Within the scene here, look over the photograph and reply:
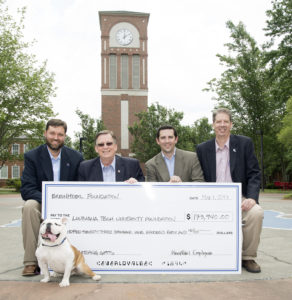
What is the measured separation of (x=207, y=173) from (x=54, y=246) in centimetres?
247

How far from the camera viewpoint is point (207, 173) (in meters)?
5.07

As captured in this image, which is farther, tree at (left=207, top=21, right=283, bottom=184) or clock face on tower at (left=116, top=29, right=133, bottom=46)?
clock face on tower at (left=116, top=29, right=133, bottom=46)

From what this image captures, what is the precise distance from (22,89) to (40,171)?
21.8 metres

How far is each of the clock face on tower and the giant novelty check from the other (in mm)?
47545

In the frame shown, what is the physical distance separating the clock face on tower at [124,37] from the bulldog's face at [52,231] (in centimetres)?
4811

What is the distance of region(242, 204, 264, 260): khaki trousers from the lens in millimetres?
4426

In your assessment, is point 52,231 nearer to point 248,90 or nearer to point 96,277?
point 96,277

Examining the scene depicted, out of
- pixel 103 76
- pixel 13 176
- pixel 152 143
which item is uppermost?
pixel 103 76

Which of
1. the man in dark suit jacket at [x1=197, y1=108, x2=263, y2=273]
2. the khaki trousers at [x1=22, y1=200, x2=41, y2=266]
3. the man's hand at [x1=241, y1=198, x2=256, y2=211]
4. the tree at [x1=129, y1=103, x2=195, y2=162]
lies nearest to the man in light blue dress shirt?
the man in dark suit jacket at [x1=197, y1=108, x2=263, y2=273]

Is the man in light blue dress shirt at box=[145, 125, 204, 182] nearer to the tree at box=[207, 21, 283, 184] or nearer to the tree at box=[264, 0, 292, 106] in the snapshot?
the tree at box=[264, 0, 292, 106]

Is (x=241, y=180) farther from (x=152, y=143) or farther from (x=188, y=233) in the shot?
(x=152, y=143)

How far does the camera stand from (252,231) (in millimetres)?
4465

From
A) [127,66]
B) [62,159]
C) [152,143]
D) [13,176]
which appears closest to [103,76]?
[127,66]

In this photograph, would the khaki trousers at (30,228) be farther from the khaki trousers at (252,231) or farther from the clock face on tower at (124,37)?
the clock face on tower at (124,37)
